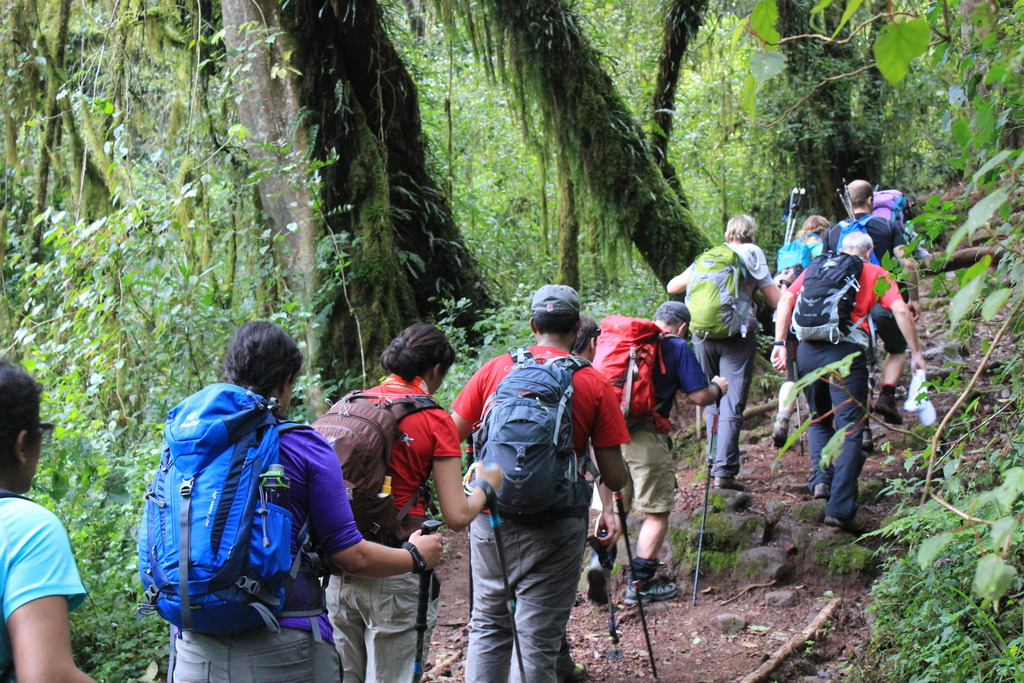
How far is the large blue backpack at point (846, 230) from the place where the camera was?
26.9ft

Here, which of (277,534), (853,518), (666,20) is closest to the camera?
(277,534)

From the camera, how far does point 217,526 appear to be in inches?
97.0

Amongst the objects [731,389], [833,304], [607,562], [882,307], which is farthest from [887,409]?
[607,562]

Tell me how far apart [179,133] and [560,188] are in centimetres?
469

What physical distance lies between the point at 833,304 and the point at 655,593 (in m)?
2.62

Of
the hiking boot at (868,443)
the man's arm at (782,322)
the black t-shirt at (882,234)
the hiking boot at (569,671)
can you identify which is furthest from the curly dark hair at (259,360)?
the black t-shirt at (882,234)

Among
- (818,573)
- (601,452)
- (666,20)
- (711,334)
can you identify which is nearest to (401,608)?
(601,452)

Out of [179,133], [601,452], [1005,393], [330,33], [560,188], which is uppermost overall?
[330,33]

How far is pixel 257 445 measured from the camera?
259 centimetres

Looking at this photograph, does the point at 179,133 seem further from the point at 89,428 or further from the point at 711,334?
the point at 711,334

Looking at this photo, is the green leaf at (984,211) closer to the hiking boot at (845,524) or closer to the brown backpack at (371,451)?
the brown backpack at (371,451)

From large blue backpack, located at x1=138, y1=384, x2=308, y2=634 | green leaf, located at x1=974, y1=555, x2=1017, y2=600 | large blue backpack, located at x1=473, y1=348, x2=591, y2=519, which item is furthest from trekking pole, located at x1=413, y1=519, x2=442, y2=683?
green leaf, located at x1=974, y1=555, x2=1017, y2=600

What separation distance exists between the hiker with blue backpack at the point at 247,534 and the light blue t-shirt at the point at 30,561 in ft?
1.40

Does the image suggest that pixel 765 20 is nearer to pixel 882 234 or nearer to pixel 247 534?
pixel 247 534
